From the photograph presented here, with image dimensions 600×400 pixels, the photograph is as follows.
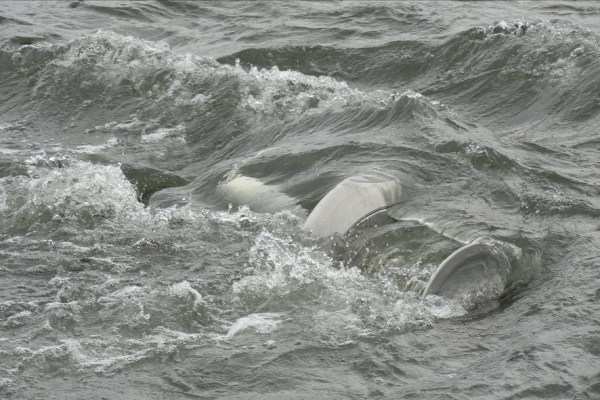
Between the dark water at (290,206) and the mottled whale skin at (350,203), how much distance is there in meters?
0.12

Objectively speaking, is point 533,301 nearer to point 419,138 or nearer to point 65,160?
point 419,138

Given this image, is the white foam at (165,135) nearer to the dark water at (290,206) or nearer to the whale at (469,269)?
the dark water at (290,206)

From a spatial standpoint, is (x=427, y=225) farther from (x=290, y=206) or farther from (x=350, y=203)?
(x=290, y=206)

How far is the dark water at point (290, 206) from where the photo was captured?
458cm

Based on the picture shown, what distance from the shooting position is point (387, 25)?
11.4 meters

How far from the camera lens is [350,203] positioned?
6000mm

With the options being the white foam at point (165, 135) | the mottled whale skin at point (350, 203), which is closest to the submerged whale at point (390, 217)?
the mottled whale skin at point (350, 203)

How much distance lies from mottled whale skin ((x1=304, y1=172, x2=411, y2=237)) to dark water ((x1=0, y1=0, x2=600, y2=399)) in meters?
0.12

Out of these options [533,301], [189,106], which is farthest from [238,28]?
[533,301]

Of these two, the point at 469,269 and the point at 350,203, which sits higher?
the point at 350,203

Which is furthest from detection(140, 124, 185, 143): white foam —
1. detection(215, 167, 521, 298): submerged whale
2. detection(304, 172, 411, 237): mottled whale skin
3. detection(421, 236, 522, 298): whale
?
detection(421, 236, 522, 298): whale

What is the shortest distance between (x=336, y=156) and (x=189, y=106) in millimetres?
2321

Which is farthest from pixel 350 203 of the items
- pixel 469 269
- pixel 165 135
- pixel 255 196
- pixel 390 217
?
pixel 165 135

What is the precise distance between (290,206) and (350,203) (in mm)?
632
